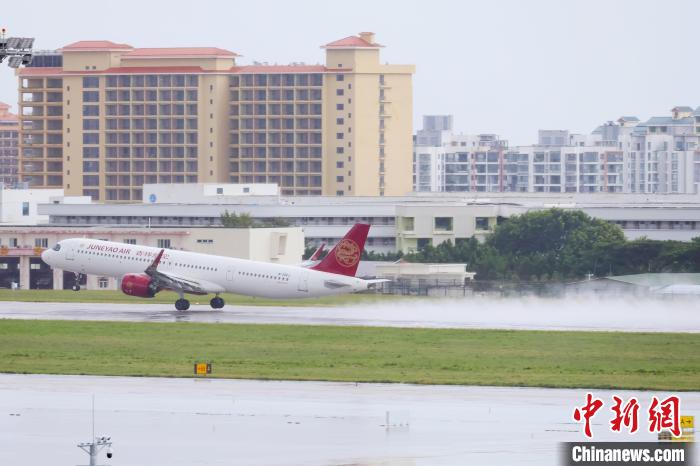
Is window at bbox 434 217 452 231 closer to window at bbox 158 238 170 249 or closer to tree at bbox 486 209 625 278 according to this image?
tree at bbox 486 209 625 278

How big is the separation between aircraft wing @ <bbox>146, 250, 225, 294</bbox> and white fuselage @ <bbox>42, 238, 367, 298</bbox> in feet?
0.20

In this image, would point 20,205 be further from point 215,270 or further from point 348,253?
point 348,253

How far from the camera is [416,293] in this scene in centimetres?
11088

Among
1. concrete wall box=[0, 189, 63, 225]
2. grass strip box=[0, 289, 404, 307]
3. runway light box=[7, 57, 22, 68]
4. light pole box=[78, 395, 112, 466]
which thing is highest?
runway light box=[7, 57, 22, 68]

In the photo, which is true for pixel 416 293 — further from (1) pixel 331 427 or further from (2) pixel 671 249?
(1) pixel 331 427

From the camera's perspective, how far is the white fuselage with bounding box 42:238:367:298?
3438 inches

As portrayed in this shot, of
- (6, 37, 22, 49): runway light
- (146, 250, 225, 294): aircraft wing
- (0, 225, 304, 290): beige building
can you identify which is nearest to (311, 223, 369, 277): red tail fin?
(146, 250, 225, 294): aircraft wing

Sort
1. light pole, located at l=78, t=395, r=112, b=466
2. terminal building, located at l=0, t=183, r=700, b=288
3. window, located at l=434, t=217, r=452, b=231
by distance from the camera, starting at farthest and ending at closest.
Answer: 1. terminal building, located at l=0, t=183, r=700, b=288
2. window, located at l=434, t=217, r=452, b=231
3. light pole, located at l=78, t=395, r=112, b=466

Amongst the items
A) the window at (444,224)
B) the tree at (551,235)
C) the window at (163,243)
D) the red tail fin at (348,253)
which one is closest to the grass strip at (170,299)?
the red tail fin at (348,253)

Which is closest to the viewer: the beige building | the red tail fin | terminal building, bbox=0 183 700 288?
the red tail fin

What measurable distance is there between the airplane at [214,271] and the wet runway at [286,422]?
3414 centimetres

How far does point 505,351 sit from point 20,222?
12118 centimetres

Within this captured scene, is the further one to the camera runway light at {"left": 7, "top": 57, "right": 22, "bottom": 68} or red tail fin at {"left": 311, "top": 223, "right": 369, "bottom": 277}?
red tail fin at {"left": 311, "top": 223, "right": 369, "bottom": 277}

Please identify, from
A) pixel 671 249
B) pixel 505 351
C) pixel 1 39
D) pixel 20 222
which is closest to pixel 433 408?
pixel 505 351
